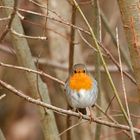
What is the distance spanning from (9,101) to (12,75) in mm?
1216

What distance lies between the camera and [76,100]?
4305 mm

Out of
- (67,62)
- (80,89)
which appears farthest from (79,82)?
(67,62)

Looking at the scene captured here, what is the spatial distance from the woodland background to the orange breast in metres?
0.11

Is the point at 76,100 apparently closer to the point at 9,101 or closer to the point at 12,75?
the point at 12,75

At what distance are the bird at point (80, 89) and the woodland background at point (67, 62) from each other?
9cm

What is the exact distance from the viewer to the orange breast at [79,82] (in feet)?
14.3

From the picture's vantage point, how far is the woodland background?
11.1 ft

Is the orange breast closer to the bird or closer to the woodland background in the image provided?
the bird

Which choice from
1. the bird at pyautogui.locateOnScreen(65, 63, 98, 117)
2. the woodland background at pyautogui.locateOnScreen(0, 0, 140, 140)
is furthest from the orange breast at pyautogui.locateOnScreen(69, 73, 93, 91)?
the woodland background at pyautogui.locateOnScreen(0, 0, 140, 140)

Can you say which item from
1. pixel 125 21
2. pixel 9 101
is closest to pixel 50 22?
pixel 125 21

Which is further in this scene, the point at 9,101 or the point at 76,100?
the point at 9,101

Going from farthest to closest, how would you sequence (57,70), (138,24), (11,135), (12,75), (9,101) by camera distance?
1. (11,135)
2. (9,101)
3. (12,75)
4. (57,70)
5. (138,24)

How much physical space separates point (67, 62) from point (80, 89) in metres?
1.61

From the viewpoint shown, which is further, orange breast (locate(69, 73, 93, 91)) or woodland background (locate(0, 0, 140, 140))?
orange breast (locate(69, 73, 93, 91))
